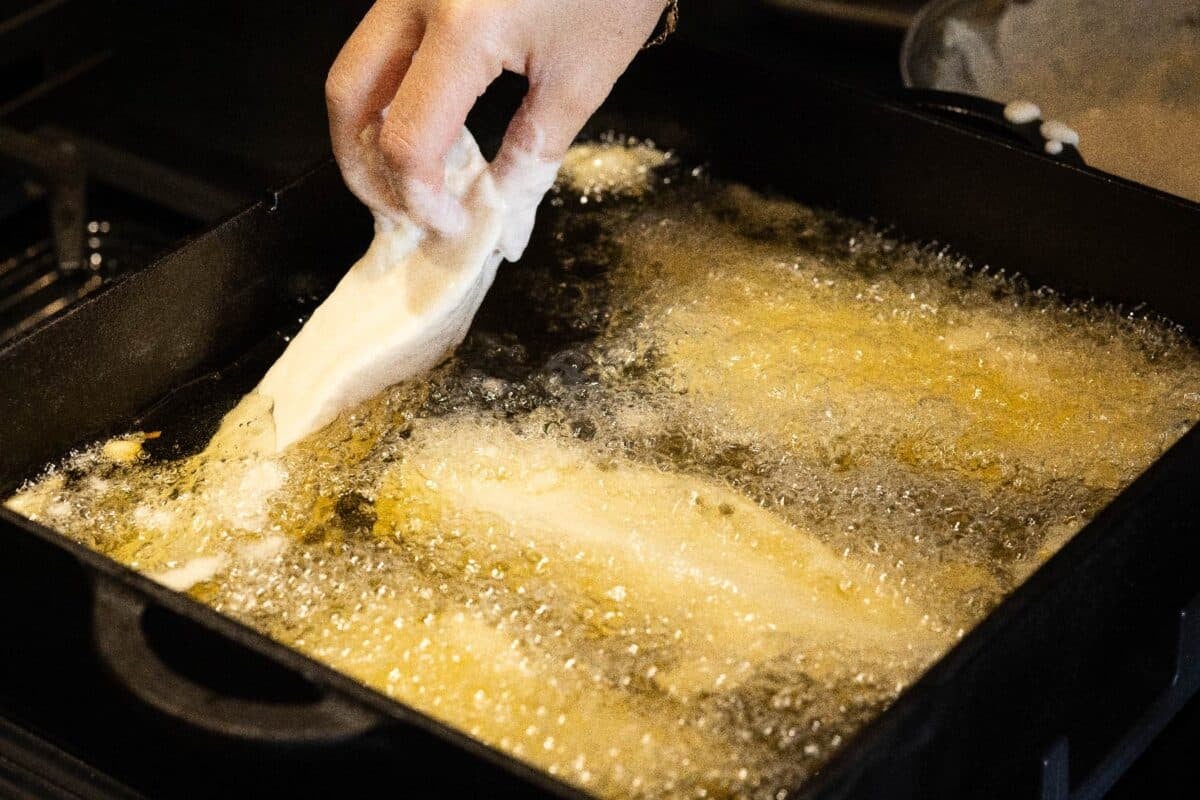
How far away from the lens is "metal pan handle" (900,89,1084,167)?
1171mm

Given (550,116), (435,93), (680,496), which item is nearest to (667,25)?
(550,116)

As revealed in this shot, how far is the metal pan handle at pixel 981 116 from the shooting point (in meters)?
1.17

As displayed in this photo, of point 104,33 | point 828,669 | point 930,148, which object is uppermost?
point 930,148

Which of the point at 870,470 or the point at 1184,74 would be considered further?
the point at 1184,74

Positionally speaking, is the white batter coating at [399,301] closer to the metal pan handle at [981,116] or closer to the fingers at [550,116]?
the fingers at [550,116]

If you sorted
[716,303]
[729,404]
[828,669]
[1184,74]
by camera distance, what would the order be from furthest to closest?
[1184,74], [716,303], [729,404], [828,669]

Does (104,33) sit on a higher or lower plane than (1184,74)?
lower

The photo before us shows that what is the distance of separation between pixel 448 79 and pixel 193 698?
0.47m

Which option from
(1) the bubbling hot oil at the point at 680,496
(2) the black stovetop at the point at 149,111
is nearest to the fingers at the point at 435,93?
(1) the bubbling hot oil at the point at 680,496

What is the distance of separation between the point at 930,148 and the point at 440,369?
51cm

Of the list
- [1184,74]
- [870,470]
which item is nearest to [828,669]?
[870,470]

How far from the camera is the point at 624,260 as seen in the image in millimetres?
1231

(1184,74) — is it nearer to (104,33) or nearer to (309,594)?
(309,594)

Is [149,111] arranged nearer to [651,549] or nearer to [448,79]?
[448,79]
